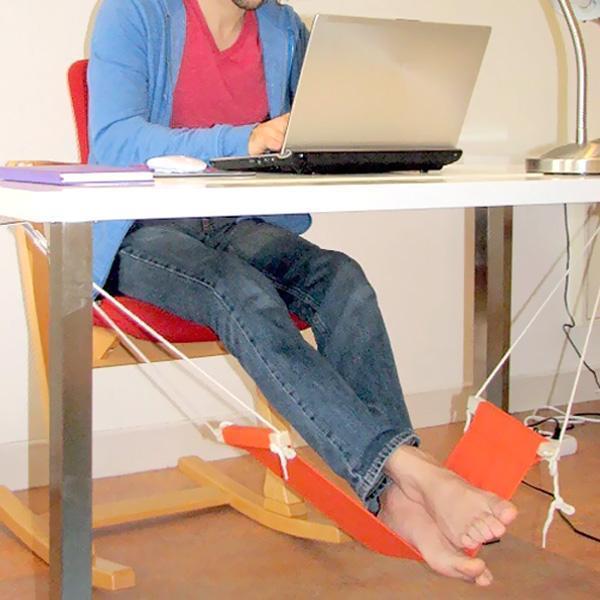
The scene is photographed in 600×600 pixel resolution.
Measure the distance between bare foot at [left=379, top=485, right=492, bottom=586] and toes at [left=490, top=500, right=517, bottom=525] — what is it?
92 millimetres

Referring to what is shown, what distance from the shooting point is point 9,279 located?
6.68ft

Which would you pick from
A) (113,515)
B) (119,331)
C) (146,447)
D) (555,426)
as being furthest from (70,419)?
Result: (555,426)

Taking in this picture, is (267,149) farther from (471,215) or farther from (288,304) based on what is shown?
(471,215)

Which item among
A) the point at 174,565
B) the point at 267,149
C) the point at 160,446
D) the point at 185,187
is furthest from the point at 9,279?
the point at 185,187

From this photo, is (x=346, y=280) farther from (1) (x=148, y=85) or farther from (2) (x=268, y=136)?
(1) (x=148, y=85)

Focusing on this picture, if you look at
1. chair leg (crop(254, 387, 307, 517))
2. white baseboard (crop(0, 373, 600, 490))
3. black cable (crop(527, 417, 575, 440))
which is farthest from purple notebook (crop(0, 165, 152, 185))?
black cable (crop(527, 417, 575, 440))

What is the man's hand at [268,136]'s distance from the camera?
1.28m

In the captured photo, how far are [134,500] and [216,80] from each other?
2.52 ft

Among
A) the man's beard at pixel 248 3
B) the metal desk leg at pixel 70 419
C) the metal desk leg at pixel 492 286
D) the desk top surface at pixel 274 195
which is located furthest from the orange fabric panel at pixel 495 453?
the man's beard at pixel 248 3

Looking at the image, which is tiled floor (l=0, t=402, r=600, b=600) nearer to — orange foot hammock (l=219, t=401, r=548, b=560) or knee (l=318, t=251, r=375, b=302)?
orange foot hammock (l=219, t=401, r=548, b=560)

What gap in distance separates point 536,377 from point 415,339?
39cm

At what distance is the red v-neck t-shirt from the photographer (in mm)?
1646

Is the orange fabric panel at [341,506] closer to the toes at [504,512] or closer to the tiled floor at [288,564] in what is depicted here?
the toes at [504,512]

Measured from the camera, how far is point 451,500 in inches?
46.5
